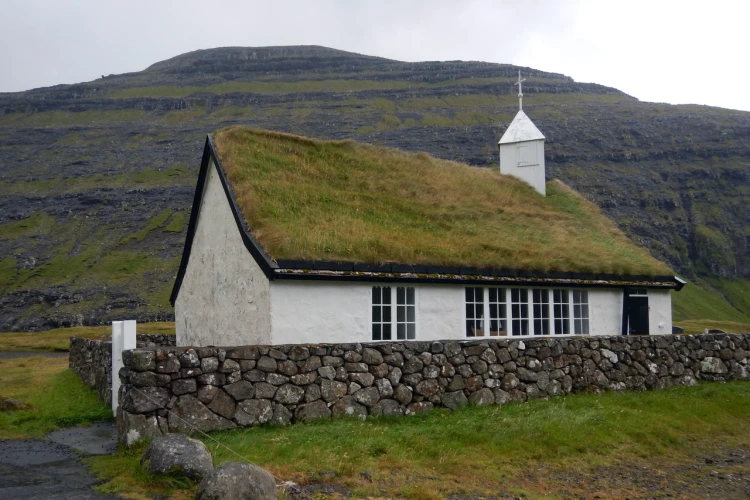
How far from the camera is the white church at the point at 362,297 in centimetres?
1488

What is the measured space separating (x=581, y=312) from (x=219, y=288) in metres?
9.68

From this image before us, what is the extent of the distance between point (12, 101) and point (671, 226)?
141 meters

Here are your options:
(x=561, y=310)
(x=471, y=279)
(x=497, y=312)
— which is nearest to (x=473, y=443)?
(x=471, y=279)

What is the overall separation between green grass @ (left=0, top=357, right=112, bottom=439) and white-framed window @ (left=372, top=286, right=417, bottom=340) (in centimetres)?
608

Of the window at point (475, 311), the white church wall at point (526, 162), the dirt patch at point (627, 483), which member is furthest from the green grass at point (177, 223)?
the dirt patch at point (627, 483)

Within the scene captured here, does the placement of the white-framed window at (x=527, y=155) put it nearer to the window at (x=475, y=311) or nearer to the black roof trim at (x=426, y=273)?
the black roof trim at (x=426, y=273)

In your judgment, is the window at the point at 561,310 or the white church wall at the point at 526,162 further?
the white church wall at the point at 526,162

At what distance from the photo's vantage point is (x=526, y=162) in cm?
2770

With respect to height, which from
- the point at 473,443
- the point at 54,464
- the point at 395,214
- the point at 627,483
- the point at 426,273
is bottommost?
the point at 627,483

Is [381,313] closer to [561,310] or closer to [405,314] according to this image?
[405,314]

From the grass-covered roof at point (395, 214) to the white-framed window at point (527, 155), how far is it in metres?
2.57

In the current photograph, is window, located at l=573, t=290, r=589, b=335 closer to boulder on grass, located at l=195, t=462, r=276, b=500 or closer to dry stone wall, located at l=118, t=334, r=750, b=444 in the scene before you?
dry stone wall, located at l=118, t=334, r=750, b=444

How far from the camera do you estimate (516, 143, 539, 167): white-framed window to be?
27609mm

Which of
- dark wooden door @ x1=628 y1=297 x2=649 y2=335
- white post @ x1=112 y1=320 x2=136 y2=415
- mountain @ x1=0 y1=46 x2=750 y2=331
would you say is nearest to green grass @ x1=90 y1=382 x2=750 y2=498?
white post @ x1=112 y1=320 x2=136 y2=415
